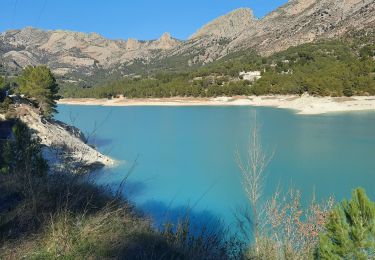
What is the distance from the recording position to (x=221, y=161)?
22984mm

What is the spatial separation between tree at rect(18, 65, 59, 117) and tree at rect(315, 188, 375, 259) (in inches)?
1071

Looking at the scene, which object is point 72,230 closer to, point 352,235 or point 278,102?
point 352,235

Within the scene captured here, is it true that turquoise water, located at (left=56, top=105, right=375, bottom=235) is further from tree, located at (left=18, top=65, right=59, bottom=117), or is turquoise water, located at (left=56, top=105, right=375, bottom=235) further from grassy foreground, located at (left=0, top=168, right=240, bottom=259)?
tree, located at (left=18, top=65, right=59, bottom=117)

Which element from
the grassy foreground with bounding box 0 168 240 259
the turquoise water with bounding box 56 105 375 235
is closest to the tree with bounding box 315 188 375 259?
the grassy foreground with bounding box 0 168 240 259

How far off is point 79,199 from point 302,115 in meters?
45.0

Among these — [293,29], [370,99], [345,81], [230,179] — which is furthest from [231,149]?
[293,29]

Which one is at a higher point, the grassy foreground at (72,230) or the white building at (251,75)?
the grassy foreground at (72,230)

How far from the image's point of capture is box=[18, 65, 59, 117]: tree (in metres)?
30.1

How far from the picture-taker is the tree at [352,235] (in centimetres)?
496

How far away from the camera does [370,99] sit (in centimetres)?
5281


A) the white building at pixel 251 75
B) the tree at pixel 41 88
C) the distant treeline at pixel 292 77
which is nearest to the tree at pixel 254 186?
the tree at pixel 41 88

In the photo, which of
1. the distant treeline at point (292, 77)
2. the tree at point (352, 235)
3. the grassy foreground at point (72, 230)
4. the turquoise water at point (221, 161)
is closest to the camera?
the grassy foreground at point (72, 230)

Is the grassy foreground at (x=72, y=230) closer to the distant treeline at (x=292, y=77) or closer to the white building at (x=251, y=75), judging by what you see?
the distant treeline at (x=292, y=77)

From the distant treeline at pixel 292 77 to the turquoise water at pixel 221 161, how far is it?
18716 millimetres
